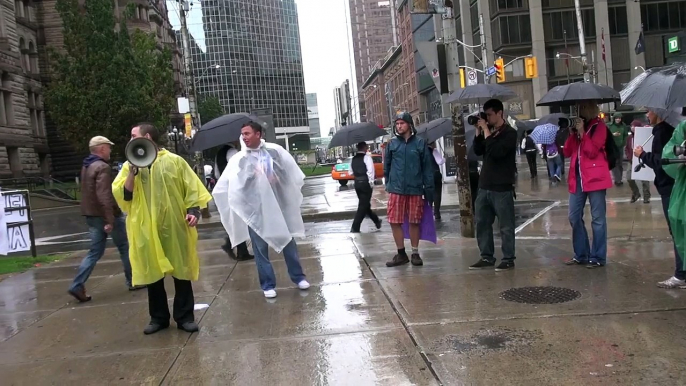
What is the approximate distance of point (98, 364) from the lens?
447cm

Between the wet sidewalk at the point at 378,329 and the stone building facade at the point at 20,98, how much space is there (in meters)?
36.2

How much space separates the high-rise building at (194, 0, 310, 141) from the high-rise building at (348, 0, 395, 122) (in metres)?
25.8

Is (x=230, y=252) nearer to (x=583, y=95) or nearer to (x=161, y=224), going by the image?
(x=161, y=224)

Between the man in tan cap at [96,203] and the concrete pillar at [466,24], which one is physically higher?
the concrete pillar at [466,24]

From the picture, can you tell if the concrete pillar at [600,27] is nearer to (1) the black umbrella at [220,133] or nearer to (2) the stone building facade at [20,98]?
(2) the stone building facade at [20,98]

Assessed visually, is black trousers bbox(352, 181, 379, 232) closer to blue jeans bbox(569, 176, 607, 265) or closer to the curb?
the curb

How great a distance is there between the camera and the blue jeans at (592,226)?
6398 mm

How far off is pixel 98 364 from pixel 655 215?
30.4 feet

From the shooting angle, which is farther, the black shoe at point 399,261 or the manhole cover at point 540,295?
the black shoe at point 399,261

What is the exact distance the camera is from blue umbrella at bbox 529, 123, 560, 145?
16.9 meters

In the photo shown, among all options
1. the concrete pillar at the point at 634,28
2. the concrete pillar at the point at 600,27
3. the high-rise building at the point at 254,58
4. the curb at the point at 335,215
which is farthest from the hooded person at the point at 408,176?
the high-rise building at the point at 254,58

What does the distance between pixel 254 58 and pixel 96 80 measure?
322 feet

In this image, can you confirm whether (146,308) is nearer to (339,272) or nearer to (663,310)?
(339,272)

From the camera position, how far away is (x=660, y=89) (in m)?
5.15
